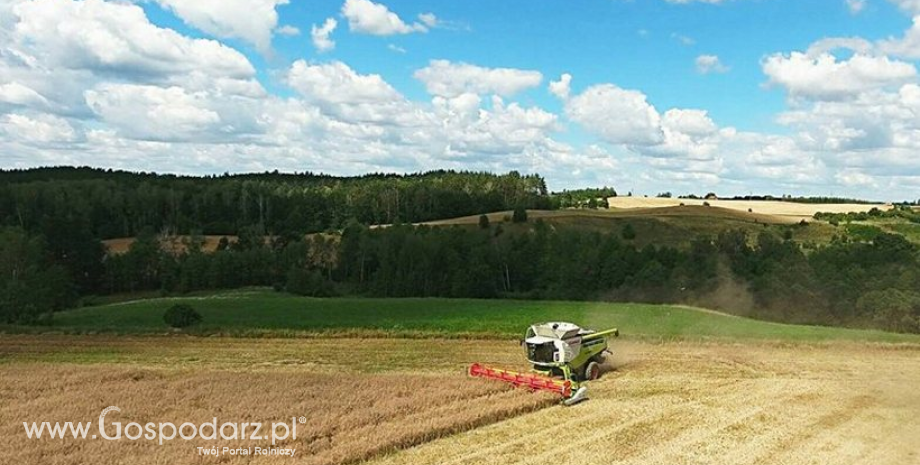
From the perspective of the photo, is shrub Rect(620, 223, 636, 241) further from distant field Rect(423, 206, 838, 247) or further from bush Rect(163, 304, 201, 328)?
bush Rect(163, 304, 201, 328)

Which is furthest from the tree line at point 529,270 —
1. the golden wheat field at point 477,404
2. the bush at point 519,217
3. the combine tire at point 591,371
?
the combine tire at point 591,371

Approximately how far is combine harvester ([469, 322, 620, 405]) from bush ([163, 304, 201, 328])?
22180 mm

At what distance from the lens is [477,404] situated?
21547 mm

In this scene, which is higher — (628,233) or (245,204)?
(245,204)

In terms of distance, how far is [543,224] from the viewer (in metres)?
98.1

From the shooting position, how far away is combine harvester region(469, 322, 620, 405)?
24297mm

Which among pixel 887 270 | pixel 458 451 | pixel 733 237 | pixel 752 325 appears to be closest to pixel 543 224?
pixel 733 237

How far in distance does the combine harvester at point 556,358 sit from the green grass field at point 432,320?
11037 mm

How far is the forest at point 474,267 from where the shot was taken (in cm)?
5925

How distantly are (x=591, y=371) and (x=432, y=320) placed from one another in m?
16.2

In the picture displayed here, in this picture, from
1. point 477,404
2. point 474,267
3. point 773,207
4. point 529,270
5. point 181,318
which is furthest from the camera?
point 773,207

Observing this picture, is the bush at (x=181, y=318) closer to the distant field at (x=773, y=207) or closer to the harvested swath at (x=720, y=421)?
the harvested swath at (x=720, y=421)

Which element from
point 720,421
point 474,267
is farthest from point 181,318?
point 474,267

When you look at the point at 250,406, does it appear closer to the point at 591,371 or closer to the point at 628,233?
the point at 591,371
